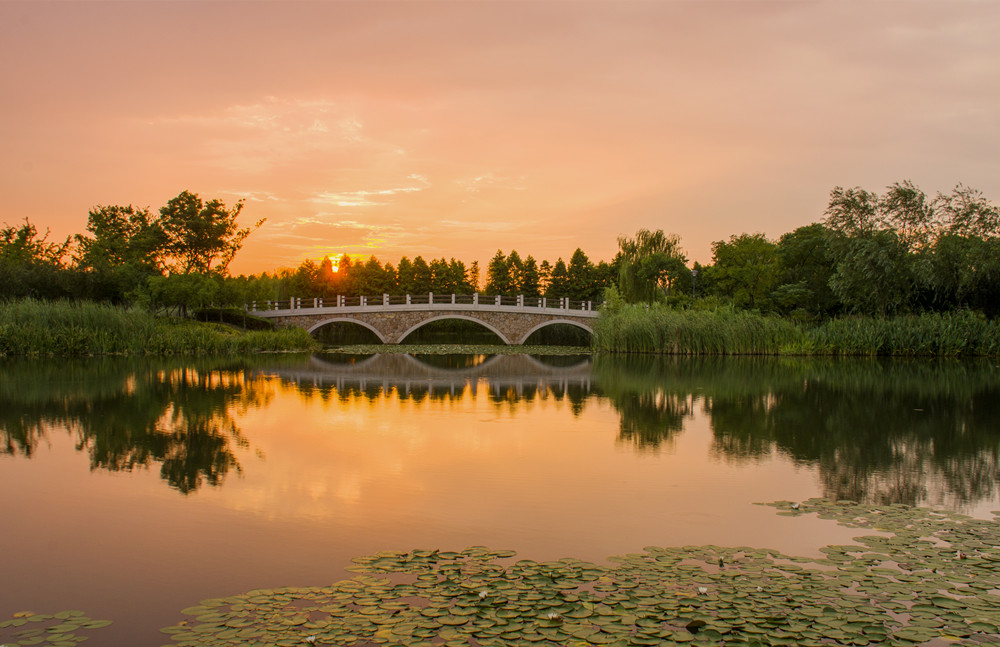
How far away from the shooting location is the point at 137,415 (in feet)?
35.0

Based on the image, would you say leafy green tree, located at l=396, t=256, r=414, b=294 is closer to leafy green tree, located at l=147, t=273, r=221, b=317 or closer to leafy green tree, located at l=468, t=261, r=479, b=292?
leafy green tree, located at l=468, t=261, r=479, b=292

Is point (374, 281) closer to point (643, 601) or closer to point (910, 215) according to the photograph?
point (910, 215)

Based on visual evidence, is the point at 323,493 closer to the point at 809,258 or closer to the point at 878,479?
the point at 878,479

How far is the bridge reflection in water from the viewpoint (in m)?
14.6

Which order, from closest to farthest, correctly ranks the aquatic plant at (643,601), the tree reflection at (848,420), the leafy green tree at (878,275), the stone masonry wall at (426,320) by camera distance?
the aquatic plant at (643,601)
the tree reflection at (848,420)
the leafy green tree at (878,275)
the stone masonry wall at (426,320)

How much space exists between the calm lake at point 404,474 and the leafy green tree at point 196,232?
86.5 ft

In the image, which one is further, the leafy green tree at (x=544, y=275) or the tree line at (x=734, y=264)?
the leafy green tree at (x=544, y=275)

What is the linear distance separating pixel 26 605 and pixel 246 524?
162 cm

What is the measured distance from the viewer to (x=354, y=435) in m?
9.22

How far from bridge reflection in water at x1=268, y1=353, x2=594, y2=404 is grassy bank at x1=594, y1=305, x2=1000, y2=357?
15.5 feet

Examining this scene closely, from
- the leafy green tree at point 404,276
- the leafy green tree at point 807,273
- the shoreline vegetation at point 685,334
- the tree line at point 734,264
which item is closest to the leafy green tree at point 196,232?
the tree line at point 734,264

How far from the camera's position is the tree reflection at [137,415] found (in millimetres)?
7570

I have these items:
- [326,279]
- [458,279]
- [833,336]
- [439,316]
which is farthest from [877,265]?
[326,279]

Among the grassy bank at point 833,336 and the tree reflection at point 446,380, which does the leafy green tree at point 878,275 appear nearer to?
the grassy bank at point 833,336
